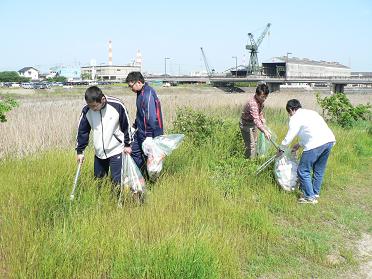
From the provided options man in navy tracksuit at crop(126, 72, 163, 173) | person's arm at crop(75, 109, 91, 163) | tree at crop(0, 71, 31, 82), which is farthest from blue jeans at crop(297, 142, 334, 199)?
tree at crop(0, 71, 31, 82)

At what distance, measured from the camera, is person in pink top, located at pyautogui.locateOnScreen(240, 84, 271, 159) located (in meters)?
5.98

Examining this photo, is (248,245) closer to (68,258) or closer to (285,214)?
(285,214)

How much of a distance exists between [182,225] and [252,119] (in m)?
3.13

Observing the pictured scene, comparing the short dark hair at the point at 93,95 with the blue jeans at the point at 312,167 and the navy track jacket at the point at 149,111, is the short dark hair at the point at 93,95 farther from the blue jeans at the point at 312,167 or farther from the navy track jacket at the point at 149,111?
the blue jeans at the point at 312,167

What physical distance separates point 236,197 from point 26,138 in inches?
186

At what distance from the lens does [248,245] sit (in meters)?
3.69

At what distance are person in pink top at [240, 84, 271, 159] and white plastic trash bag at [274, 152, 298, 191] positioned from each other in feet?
2.27

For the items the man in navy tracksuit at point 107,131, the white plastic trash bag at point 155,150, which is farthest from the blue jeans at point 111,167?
the white plastic trash bag at point 155,150

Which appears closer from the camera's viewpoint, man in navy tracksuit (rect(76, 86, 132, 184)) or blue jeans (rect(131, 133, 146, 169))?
man in navy tracksuit (rect(76, 86, 132, 184))

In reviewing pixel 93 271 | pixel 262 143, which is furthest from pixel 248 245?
pixel 262 143

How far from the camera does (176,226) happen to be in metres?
3.58

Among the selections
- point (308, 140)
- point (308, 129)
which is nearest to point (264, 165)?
point (308, 140)

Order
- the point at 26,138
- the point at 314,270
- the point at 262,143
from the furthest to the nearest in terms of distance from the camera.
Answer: the point at 26,138, the point at 262,143, the point at 314,270

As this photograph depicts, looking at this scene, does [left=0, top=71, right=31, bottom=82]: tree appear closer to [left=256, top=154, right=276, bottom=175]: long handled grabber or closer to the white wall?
the white wall
